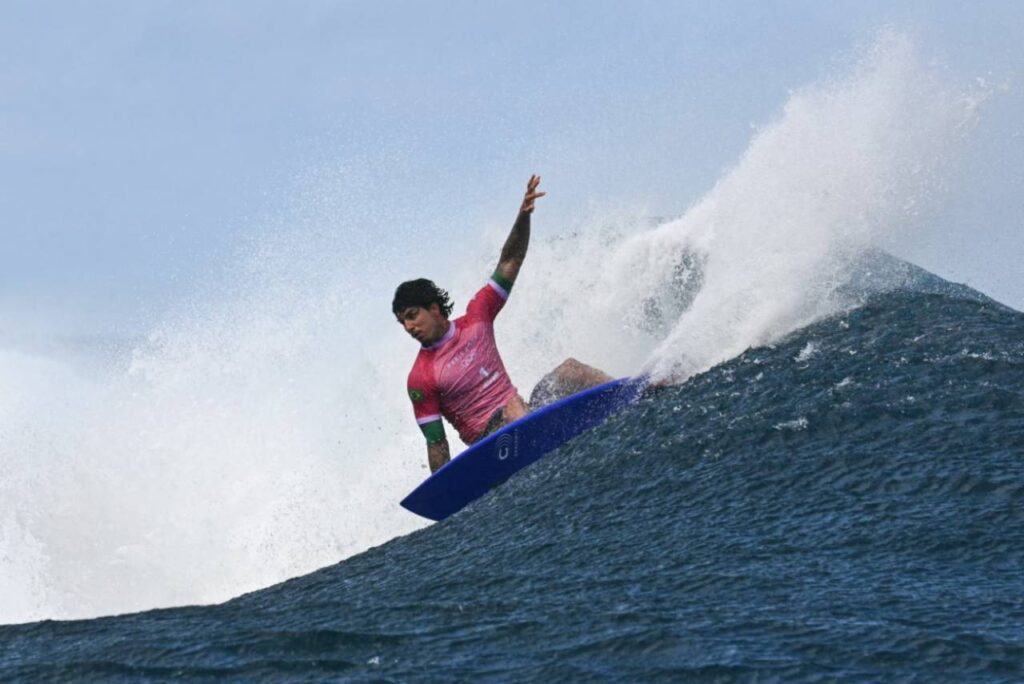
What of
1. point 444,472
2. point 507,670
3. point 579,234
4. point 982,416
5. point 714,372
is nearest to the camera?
point 507,670

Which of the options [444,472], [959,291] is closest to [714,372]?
[444,472]

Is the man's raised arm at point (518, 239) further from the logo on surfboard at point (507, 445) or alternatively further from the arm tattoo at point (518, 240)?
the logo on surfboard at point (507, 445)

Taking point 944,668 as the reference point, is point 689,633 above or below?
above

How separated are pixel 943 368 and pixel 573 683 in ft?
16.4

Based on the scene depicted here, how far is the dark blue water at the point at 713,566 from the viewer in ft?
14.7

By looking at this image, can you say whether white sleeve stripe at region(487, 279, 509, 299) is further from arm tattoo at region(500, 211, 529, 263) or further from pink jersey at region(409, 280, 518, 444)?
arm tattoo at region(500, 211, 529, 263)

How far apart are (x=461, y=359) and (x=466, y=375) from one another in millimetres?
122

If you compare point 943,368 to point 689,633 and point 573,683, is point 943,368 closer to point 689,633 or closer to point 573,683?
point 689,633

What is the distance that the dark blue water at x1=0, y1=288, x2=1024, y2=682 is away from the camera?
4.47 m

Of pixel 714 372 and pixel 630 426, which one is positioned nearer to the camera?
pixel 630 426

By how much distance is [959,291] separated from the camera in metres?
11.9

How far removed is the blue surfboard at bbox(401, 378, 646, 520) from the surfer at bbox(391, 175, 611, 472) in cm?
22

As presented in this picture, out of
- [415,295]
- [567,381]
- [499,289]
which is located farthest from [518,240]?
[567,381]

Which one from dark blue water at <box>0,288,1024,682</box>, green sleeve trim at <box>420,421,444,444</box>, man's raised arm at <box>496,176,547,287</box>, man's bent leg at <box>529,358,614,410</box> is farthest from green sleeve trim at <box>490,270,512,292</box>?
dark blue water at <box>0,288,1024,682</box>
